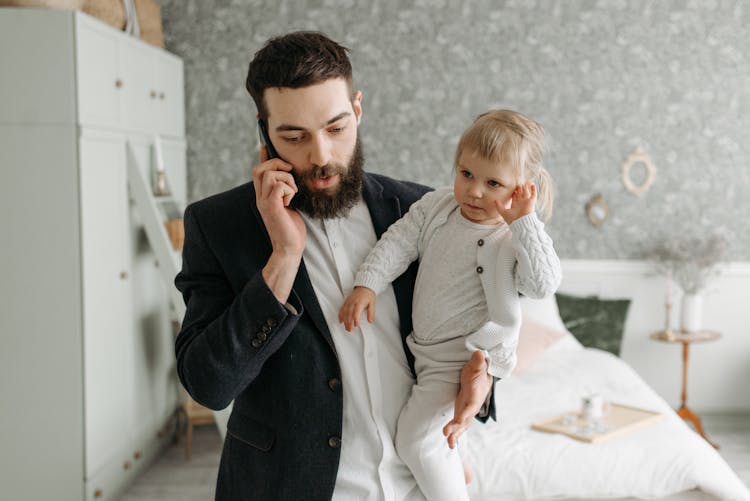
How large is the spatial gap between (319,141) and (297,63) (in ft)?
0.46

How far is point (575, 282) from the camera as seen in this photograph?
16.2ft

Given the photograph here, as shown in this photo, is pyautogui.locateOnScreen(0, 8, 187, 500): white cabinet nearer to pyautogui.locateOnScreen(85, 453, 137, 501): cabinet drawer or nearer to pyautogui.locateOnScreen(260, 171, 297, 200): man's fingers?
pyautogui.locateOnScreen(85, 453, 137, 501): cabinet drawer

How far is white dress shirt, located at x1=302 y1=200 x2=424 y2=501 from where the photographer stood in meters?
1.40

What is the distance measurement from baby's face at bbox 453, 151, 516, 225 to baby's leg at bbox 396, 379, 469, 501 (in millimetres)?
346

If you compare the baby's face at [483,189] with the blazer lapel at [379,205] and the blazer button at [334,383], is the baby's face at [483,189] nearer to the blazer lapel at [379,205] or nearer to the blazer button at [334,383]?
the blazer lapel at [379,205]

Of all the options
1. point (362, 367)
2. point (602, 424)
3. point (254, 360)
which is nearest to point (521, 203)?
point (362, 367)

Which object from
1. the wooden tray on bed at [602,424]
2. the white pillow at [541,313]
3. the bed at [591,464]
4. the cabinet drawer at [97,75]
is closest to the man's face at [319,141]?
the bed at [591,464]

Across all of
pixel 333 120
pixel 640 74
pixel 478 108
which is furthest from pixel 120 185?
pixel 640 74

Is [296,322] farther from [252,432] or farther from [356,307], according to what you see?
[252,432]

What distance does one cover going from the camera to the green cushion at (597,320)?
4.72 meters

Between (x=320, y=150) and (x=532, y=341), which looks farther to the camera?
(x=532, y=341)

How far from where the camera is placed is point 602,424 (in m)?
3.13

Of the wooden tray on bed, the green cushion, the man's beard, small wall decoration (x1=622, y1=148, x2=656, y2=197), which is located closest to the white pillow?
the green cushion

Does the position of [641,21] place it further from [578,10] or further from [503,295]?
[503,295]
